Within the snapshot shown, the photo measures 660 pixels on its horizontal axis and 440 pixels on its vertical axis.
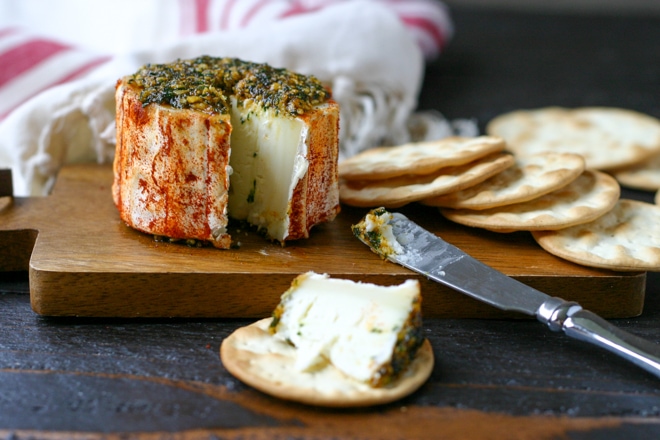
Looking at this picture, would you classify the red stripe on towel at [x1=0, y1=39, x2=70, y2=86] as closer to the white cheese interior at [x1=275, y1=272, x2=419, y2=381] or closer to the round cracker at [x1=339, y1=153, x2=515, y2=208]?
the round cracker at [x1=339, y1=153, x2=515, y2=208]

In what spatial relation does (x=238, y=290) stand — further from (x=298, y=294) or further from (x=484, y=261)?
(x=484, y=261)

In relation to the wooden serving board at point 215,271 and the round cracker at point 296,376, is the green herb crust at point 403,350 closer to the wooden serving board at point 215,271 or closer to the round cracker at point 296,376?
the round cracker at point 296,376

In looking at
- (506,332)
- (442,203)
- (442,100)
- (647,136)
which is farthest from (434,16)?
(506,332)

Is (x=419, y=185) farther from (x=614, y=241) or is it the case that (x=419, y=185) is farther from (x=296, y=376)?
(x=296, y=376)

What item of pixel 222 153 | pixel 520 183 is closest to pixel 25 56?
pixel 222 153

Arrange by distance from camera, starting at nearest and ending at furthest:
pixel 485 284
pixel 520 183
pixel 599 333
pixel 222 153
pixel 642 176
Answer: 1. pixel 599 333
2. pixel 485 284
3. pixel 222 153
4. pixel 520 183
5. pixel 642 176

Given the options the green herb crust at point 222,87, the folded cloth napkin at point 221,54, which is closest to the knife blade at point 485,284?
the green herb crust at point 222,87
